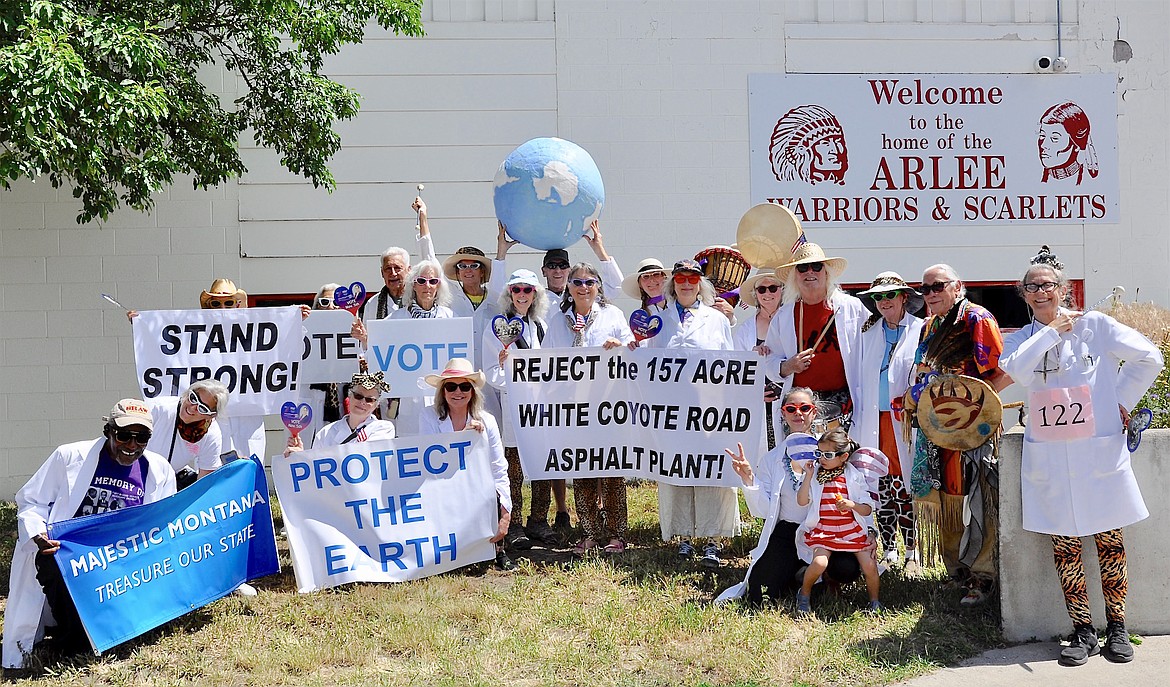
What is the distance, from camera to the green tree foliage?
659 centimetres

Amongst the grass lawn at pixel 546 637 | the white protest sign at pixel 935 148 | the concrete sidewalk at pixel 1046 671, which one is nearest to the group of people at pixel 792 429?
the concrete sidewalk at pixel 1046 671

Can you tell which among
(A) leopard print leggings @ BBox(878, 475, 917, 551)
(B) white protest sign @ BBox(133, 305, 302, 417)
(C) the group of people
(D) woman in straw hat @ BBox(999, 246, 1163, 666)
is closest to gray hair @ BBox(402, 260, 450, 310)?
(C) the group of people

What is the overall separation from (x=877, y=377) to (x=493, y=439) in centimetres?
242

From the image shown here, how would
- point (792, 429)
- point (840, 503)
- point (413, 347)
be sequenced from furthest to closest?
1. point (413, 347)
2. point (792, 429)
3. point (840, 503)

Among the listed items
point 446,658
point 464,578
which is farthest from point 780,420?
point 446,658

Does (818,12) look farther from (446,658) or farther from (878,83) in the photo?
(446,658)

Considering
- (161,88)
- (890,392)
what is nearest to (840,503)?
(890,392)

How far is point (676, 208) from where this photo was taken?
36.2 ft

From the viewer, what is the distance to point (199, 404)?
20.3 ft

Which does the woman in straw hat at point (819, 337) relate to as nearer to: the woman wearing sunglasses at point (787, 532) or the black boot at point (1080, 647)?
the woman wearing sunglasses at point (787, 532)

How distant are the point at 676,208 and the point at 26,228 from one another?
646cm

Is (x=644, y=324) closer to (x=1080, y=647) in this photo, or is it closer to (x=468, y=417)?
(x=468, y=417)

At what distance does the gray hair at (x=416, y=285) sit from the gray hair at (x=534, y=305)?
0.39 m

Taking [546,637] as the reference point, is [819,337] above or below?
above
